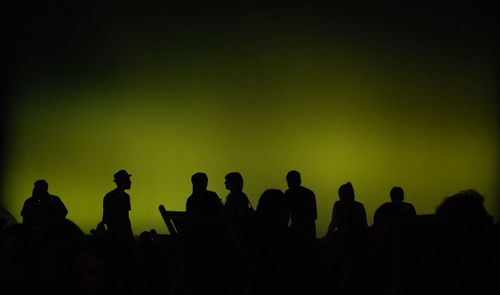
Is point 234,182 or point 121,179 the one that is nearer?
point 234,182

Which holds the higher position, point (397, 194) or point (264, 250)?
point (397, 194)

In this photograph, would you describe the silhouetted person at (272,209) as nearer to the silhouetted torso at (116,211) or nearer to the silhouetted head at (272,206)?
the silhouetted head at (272,206)

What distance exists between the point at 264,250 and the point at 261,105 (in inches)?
217

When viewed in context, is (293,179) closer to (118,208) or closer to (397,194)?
(397,194)

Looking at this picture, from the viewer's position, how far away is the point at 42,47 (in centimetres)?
937

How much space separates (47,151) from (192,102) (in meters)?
2.08

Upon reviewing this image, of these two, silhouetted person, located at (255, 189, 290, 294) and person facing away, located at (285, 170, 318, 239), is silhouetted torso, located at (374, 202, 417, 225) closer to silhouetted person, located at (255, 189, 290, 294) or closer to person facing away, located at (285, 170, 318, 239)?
person facing away, located at (285, 170, 318, 239)

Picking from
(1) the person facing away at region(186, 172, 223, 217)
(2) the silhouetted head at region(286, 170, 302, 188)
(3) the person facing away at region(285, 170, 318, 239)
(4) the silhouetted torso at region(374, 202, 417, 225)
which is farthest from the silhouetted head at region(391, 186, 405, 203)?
(1) the person facing away at region(186, 172, 223, 217)

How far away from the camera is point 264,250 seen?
11.6ft

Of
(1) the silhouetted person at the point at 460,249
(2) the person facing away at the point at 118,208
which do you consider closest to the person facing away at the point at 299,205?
(2) the person facing away at the point at 118,208

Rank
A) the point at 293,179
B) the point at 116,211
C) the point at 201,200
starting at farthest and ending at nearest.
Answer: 1. the point at 116,211
2. the point at 293,179
3. the point at 201,200

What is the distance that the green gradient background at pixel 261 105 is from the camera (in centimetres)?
875

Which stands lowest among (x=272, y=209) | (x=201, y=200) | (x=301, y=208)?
(x=272, y=209)

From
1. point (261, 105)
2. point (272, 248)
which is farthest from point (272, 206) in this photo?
point (261, 105)
